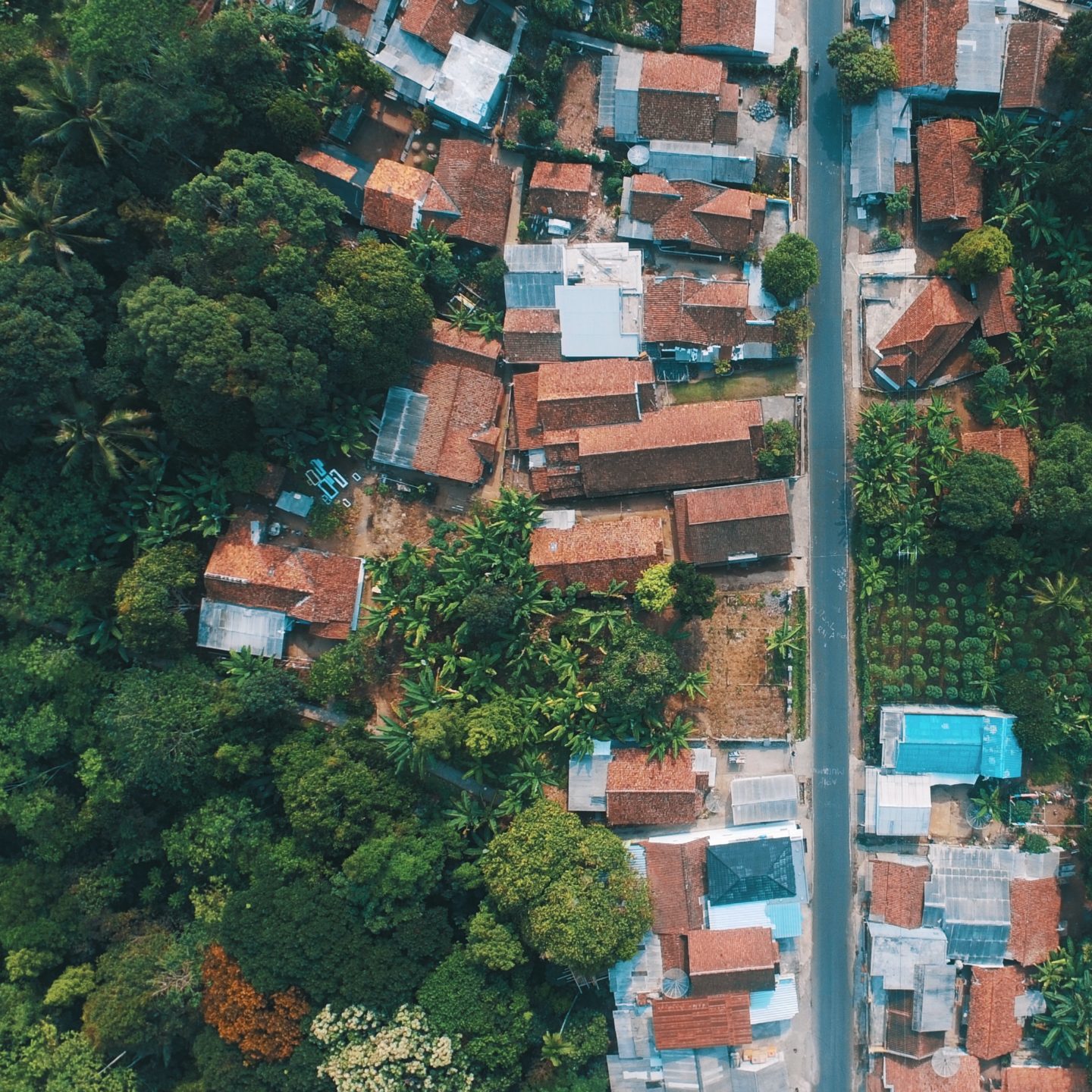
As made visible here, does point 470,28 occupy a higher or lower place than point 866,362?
higher

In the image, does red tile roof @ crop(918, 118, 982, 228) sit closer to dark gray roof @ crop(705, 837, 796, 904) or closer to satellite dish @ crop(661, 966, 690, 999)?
dark gray roof @ crop(705, 837, 796, 904)

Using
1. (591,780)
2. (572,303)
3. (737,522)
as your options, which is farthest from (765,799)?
(572,303)

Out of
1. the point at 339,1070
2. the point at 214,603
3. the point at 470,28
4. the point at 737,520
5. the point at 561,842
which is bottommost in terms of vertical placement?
the point at 339,1070

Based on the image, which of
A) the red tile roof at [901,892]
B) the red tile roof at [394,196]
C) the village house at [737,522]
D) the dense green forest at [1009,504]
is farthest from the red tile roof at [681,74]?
the red tile roof at [901,892]

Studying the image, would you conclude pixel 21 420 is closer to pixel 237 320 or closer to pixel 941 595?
pixel 237 320

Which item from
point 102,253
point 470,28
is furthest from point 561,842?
point 470,28

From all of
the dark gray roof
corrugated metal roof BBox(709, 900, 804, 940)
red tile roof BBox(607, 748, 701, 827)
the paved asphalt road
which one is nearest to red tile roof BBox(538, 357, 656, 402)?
the paved asphalt road

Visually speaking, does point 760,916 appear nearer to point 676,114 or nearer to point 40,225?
point 676,114
